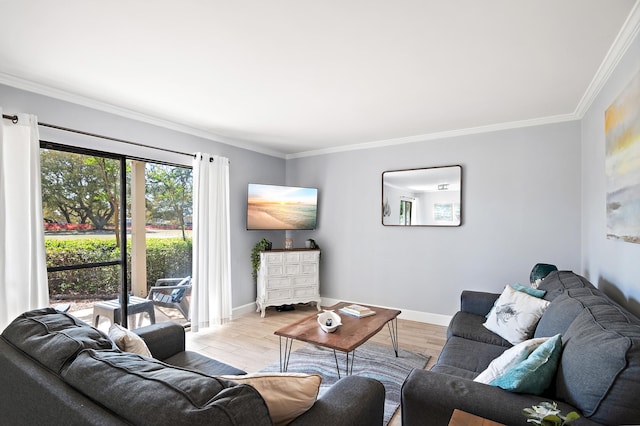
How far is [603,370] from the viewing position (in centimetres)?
118

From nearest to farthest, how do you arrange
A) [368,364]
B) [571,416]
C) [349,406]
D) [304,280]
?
[571,416] → [349,406] → [368,364] → [304,280]

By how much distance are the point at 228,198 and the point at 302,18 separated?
2.93 m

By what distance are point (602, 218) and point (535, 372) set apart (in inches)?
80.7

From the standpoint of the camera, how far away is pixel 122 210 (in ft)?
11.4

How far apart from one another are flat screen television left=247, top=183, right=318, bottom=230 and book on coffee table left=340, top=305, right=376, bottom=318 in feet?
6.67

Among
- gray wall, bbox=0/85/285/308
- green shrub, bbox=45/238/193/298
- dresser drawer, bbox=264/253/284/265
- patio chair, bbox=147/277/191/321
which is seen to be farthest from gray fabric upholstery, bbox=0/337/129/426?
dresser drawer, bbox=264/253/284/265

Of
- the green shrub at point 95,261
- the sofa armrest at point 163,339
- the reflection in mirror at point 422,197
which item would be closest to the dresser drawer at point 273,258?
the green shrub at point 95,261

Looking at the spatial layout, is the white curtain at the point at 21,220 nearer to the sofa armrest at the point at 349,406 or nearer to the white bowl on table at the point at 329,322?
the white bowl on table at the point at 329,322

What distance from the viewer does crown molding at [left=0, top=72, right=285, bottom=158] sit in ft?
8.77

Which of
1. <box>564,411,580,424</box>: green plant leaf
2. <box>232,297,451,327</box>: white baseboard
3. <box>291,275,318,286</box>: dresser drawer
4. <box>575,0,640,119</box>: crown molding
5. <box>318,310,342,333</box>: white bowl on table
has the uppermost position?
<box>575,0,640,119</box>: crown molding

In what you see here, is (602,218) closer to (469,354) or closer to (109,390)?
(469,354)

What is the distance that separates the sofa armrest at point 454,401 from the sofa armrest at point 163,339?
1.58 metres

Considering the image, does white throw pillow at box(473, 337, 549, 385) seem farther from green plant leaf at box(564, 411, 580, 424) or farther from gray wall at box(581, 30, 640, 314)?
gray wall at box(581, 30, 640, 314)

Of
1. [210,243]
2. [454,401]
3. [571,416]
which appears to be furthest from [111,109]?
[571,416]
